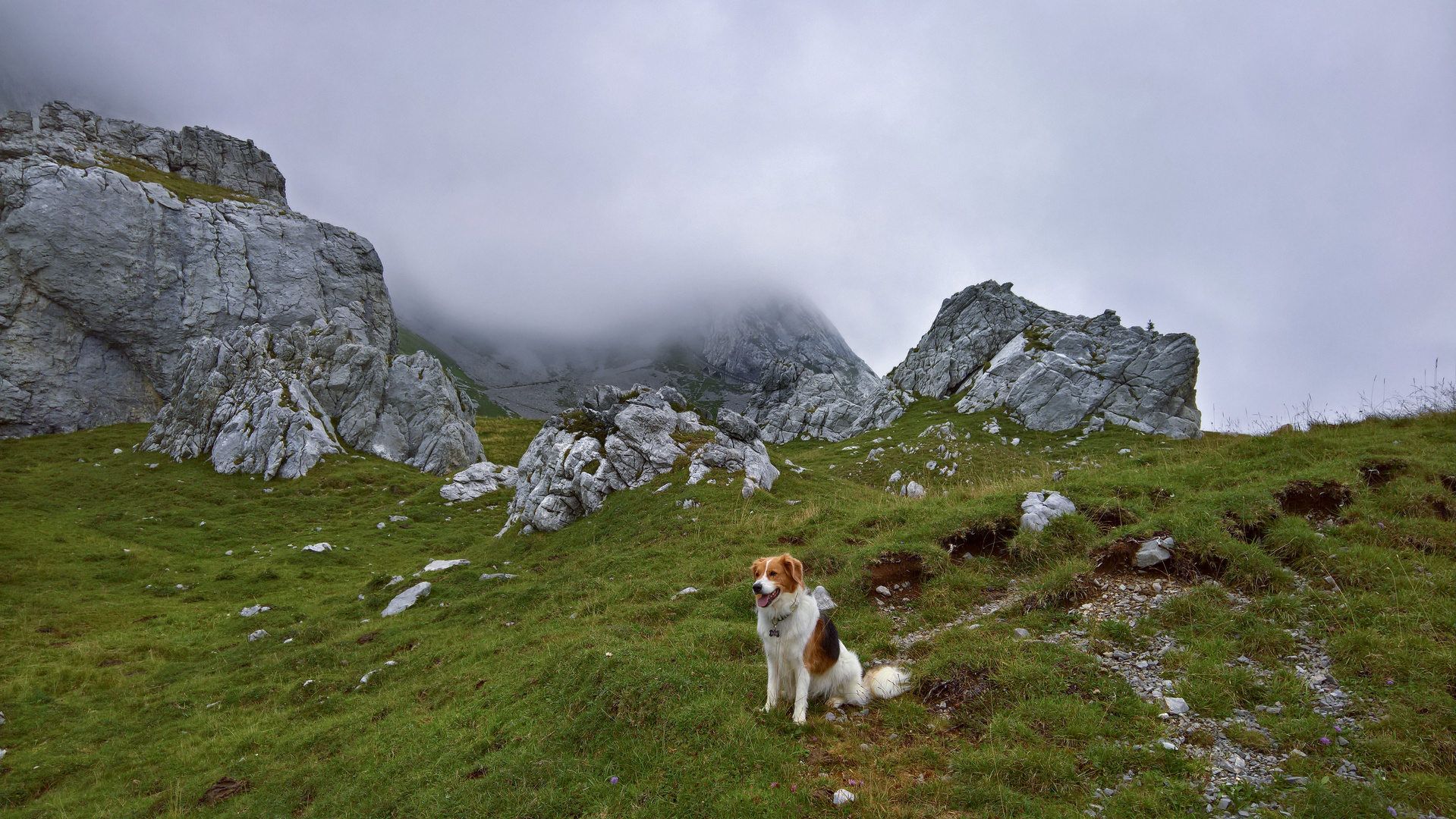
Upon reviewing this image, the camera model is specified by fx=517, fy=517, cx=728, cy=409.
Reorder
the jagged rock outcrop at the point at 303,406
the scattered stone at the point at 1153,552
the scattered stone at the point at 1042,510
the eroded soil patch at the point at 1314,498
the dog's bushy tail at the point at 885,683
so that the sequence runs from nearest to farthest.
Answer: the dog's bushy tail at the point at 885,683 → the scattered stone at the point at 1153,552 → the eroded soil patch at the point at 1314,498 → the scattered stone at the point at 1042,510 → the jagged rock outcrop at the point at 303,406

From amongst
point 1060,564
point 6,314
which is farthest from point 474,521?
point 6,314

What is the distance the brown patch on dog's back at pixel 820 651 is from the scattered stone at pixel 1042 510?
7.70 metres

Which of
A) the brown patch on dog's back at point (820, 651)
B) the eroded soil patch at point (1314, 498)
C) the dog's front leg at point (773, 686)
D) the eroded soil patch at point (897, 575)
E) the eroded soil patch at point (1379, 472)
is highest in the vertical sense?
the eroded soil patch at point (1379, 472)

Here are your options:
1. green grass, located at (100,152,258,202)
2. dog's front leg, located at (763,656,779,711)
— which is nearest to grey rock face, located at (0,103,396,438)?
green grass, located at (100,152,258,202)

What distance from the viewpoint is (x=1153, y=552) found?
36.3 ft

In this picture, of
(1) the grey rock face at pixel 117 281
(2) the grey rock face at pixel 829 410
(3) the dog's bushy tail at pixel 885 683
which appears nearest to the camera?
(3) the dog's bushy tail at pixel 885 683

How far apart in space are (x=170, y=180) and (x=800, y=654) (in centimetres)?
13592

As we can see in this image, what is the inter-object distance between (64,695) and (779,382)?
107104 mm

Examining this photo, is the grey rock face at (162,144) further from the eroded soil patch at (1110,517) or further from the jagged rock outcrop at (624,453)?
the eroded soil patch at (1110,517)

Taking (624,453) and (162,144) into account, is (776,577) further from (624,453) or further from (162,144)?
(162,144)

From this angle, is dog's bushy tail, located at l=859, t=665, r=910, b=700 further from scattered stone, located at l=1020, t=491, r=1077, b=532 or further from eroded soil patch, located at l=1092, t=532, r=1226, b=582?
scattered stone, located at l=1020, t=491, r=1077, b=532

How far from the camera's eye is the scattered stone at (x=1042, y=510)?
13.5 m

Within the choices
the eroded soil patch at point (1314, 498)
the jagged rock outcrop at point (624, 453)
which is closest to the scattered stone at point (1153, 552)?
the eroded soil patch at point (1314, 498)

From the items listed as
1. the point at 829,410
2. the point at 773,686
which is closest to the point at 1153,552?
the point at 773,686
